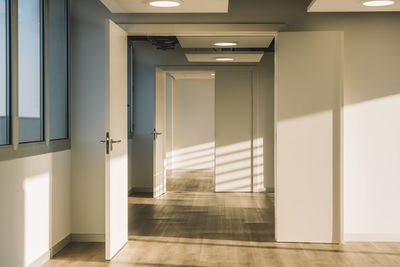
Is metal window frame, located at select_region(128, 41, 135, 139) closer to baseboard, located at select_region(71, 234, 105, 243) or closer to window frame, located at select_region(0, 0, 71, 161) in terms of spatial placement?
baseboard, located at select_region(71, 234, 105, 243)

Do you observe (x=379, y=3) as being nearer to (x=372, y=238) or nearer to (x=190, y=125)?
(x=372, y=238)

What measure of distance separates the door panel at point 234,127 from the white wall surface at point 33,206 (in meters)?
3.74

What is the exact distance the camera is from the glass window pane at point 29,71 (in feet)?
11.8

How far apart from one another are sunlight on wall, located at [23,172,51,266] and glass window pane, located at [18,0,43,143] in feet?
1.04

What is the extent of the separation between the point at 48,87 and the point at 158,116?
3.68 meters

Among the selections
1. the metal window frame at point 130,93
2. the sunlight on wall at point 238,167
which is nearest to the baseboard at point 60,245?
the metal window frame at point 130,93

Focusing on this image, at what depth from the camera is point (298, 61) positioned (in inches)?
184

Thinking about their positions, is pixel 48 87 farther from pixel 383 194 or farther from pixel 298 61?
pixel 383 194

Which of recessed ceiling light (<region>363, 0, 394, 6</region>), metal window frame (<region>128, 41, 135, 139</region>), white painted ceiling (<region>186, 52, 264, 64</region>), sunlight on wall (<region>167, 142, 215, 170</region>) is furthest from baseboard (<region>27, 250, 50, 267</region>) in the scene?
sunlight on wall (<region>167, 142, 215, 170</region>)

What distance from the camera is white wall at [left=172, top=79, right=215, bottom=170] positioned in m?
12.1

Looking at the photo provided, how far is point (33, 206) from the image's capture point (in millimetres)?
3746

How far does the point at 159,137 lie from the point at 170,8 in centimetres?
371

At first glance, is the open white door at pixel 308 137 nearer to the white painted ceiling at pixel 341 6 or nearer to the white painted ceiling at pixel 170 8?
the white painted ceiling at pixel 341 6

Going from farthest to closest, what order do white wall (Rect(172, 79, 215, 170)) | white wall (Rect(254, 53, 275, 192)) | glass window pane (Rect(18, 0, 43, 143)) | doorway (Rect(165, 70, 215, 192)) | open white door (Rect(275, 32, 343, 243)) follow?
white wall (Rect(172, 79, 215, 170)) → doorway (Rect(165, 70, 215, 192)) → white wall (Rect(254, 53, 275, 192)) → open white door (Rect(275, 32, 343, 243)) → glass window pane (Rect(18, 0, 43, 143))
